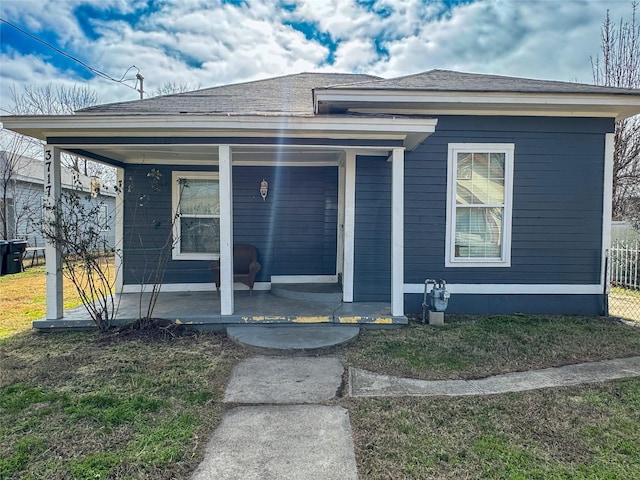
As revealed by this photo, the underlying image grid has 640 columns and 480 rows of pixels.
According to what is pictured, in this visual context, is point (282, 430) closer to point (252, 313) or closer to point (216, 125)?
point (252, 313)

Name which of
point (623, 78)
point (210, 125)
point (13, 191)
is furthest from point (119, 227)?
point (623, 78)

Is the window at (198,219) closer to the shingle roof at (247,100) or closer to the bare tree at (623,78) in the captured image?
the shingle roof at (247,100)

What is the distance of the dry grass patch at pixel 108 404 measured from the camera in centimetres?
216

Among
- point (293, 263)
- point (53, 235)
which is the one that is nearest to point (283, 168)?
point (293, 263)

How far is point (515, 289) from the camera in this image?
18.5 ft

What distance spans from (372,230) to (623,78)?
1326 cm

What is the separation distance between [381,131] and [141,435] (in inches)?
151

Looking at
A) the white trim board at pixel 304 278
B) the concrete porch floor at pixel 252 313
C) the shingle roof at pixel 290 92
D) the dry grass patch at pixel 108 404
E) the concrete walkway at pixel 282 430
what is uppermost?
the shingle roof at pixel 290 92

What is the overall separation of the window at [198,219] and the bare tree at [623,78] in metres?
12.0

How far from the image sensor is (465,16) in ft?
23.1

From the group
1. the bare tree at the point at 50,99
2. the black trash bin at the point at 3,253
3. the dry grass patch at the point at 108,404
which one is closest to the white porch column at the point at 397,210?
the dry grass patch at the point at 108,404

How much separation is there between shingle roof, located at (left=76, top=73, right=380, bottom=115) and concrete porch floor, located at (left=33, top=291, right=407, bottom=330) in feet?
8.48

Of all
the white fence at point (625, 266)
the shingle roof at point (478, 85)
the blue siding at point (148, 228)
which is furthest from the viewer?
→ the white fence at point (625, 266)

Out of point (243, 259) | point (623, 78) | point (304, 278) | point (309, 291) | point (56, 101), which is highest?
point (56, 101)
